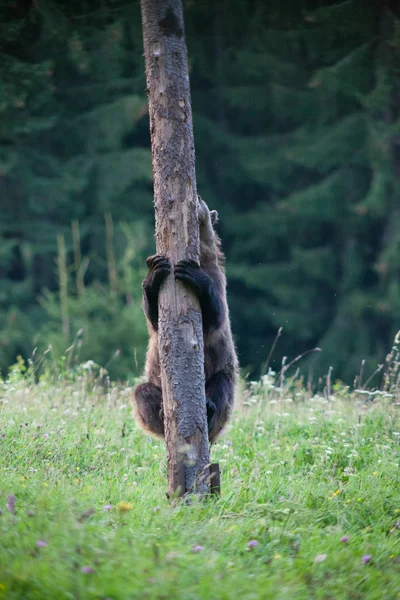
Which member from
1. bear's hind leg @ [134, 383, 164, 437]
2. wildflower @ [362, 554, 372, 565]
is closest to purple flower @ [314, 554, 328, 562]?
wildflower @ [362, 554, 372, 565]

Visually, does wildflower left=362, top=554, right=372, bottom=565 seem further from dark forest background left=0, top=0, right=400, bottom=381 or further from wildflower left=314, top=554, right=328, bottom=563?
dark forest background left=0, top=0, right=400, bottom=381

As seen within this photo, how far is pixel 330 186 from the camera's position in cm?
2236

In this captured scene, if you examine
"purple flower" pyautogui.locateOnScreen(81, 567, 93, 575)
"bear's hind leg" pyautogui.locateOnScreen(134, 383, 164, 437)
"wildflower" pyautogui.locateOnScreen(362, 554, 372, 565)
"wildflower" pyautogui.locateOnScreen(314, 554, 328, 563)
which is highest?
"bear's hind leg" pyautogui.locateOnScreen(134, 383, 164, 437)

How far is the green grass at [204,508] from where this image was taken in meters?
3.79

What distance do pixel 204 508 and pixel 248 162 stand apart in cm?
1946

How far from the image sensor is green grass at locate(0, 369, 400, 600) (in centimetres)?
379

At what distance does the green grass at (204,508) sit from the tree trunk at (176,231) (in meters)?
0.46

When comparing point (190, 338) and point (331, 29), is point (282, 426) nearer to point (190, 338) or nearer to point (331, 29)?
point (190, 338)

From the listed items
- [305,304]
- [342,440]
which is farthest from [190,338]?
[305,304]

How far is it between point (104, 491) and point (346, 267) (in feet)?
59.3

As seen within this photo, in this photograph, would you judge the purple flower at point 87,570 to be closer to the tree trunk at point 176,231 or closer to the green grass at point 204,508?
the green grass at point 204,508

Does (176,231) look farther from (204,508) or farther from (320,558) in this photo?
(320,558)

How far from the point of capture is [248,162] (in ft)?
77.3

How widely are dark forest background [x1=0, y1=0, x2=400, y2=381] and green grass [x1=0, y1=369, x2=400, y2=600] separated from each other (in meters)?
12.2
